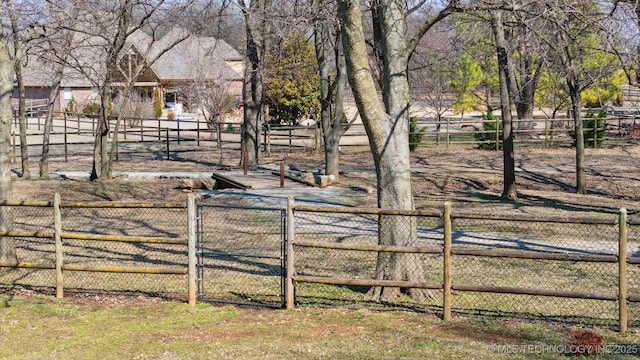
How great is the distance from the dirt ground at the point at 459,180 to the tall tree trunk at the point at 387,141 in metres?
8.61

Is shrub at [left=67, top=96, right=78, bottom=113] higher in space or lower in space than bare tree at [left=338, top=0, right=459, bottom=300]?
higher

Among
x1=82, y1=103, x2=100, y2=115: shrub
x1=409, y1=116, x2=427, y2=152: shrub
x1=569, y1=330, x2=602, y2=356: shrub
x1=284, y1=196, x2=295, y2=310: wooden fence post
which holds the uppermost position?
x1=82, y1=103, x2=100, y2=115: shrub

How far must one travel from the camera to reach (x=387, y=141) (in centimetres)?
977

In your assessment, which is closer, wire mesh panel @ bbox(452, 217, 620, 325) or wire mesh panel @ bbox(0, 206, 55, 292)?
wire mesh panel @ bbox(452, 217, 620, 325)

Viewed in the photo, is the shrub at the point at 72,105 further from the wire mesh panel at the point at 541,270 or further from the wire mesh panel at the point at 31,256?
the wire mesh panel at the point at 541,270

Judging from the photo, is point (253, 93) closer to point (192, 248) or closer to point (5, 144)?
point (5, 144)

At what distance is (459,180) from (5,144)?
15250 millimetres

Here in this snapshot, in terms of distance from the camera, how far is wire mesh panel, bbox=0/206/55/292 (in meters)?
10.5

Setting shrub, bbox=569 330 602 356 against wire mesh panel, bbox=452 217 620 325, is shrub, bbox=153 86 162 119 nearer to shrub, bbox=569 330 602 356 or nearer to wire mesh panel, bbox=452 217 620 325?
wire mesh panel, bbox=452 217 620 325

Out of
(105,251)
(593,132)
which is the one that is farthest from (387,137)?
(593,132)

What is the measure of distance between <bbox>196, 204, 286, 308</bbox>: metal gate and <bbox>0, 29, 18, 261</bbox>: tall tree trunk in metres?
2.63

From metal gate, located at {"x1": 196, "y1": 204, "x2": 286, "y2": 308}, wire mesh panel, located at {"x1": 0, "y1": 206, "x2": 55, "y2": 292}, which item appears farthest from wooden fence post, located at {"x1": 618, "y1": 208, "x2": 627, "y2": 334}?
wire mesh panel, located at {"x1": 0, "y1": 206, "x2": 55, "y2": 292}

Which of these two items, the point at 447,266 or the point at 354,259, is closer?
the point at 447,266

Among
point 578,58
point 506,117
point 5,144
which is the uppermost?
point 578,58
